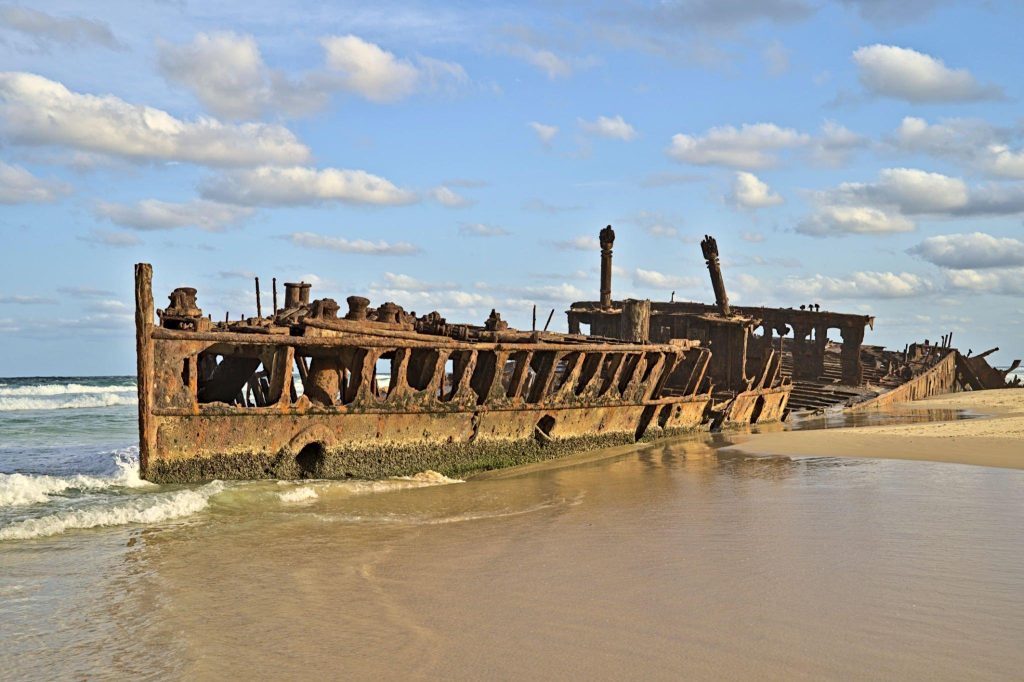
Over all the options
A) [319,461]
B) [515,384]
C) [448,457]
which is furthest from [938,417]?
[319,461]

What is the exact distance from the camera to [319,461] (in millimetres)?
11320

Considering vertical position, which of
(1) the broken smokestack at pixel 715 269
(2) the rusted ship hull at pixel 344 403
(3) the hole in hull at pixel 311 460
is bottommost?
→ (3) the hole in hull at pixel 311 460

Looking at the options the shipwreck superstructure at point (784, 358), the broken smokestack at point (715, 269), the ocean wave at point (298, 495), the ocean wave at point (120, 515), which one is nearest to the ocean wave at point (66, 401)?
the shipwreck superstructure at point (784, 358)

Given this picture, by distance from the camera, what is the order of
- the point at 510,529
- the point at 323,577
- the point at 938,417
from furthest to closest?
the point at 938,417, the point at 510,529, the point at 323,577

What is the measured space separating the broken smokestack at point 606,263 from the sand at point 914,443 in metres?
10.5

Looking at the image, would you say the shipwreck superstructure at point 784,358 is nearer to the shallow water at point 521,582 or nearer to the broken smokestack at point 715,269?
the broken smokestack at point 715,269

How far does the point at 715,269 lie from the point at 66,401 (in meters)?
29.0

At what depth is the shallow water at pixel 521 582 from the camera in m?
5.14

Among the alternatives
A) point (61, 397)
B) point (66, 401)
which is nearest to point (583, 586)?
point (66, 401)

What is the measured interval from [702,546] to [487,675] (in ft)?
11.0

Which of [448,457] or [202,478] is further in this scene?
[448,457]

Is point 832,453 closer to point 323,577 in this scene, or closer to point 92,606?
point 323,577

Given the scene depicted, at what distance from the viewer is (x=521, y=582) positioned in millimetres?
6668

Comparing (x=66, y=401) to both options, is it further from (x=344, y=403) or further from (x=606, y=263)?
(x=344, y=403)
